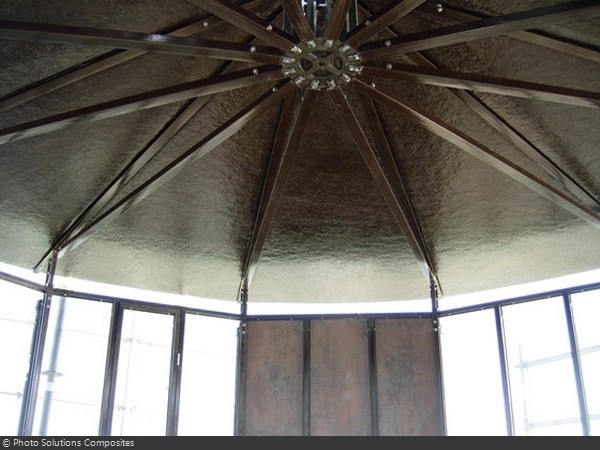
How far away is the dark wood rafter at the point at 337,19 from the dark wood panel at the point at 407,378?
8.11m

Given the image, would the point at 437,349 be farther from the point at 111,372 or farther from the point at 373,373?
the point at 111,372

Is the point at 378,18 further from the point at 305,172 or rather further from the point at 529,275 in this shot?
the point at 529,275

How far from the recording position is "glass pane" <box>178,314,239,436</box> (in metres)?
14.9

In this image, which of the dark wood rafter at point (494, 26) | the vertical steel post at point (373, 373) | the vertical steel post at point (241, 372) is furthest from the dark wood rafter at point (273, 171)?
the vertical steel post at point (373, 373)

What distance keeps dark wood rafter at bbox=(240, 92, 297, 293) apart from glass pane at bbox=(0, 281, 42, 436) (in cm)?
416

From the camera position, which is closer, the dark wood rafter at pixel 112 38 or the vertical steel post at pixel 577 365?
the dark wood rafter at pixel 112 38

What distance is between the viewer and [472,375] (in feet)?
49.2

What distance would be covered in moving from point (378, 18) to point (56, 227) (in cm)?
773

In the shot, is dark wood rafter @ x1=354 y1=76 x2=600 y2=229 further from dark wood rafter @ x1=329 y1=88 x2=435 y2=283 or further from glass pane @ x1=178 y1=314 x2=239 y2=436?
glass pane @ x1=178 y1=314 x2=239 y2=436

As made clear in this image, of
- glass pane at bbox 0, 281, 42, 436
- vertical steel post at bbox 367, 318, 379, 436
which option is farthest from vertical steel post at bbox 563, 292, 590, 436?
glass pane at bbox 0, 281, 42, 436

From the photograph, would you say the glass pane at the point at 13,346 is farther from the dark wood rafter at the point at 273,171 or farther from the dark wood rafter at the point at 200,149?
the dark wood rafter at the point at 273,171

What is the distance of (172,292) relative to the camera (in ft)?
52.9

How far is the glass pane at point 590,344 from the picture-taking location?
1381 cm

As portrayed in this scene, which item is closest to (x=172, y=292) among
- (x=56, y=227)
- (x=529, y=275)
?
(x=56, y=227)
